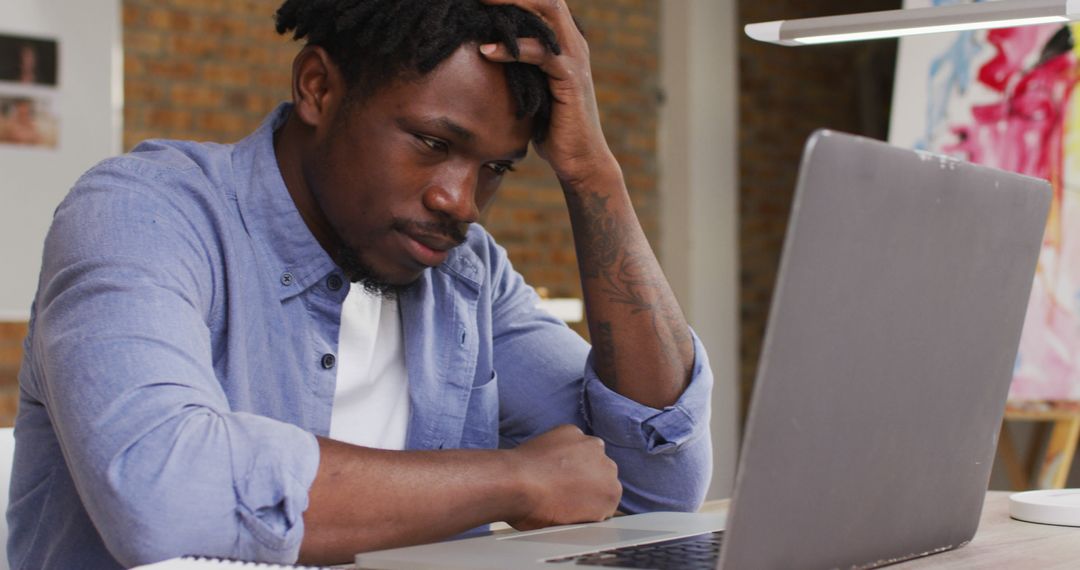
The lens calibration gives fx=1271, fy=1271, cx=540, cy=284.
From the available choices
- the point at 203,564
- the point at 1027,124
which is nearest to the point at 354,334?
the point at 203,564

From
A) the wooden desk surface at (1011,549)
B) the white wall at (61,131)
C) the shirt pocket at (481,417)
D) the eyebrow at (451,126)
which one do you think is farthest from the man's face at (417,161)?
the white wall at (61,131)

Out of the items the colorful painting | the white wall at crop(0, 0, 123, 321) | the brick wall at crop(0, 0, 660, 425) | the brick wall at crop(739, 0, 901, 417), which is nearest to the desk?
the colorful painting

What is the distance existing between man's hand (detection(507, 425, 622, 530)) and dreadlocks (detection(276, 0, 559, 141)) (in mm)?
345

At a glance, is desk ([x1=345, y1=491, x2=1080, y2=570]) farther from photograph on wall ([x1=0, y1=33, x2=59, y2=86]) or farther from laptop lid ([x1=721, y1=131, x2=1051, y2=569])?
photograph on wall ([x1=0, y1=33, x2=59, y2=86])

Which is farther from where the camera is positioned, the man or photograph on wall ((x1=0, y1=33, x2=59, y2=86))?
photograph on wall ((x1=0, y1=33, x2=59, y2=86))

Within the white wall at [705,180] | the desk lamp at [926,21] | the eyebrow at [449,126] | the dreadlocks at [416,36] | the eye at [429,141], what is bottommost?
the white wall at [705,180]

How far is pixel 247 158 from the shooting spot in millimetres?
1329

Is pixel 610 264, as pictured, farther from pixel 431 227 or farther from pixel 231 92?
pixel 231 92

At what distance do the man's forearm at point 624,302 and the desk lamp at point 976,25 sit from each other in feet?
0.87

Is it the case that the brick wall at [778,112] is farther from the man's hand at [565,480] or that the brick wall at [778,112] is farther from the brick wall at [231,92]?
the man's hand at [565,480]

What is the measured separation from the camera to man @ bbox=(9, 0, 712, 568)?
94cm

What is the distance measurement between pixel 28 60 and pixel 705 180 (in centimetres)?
275

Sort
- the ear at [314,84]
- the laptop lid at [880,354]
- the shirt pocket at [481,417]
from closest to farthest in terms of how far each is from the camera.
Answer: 1. the laptop lid at [880,354]
2. the ear at [314,84]
3. the shirt pocket at [481,417]

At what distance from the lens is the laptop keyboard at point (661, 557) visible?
87cm
